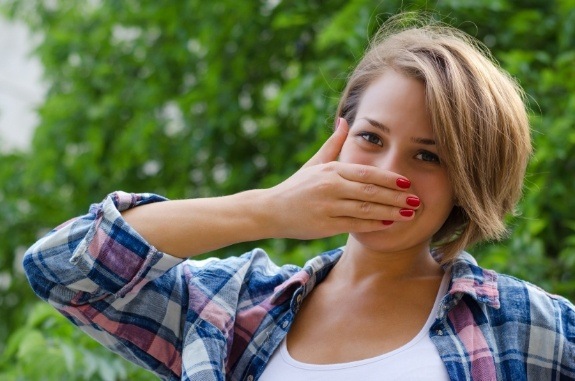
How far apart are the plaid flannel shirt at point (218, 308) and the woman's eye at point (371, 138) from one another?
0.20m

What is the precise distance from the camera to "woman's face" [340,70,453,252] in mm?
1230

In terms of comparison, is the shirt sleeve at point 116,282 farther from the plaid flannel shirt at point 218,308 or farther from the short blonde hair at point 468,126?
the short blonde hair at point 468,126

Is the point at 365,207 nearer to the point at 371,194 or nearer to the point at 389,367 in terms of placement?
the point at 371,194

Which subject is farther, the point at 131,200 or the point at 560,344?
the point at 131,200

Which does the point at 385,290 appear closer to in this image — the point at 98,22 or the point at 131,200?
the point at 131,200

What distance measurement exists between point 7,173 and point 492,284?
7.56ft

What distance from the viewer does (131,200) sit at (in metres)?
1.31

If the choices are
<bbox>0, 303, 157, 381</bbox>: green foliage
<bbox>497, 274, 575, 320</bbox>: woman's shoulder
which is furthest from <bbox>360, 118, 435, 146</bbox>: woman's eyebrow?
<bbox>0, 303, 157, 381</bbox>: green foliage

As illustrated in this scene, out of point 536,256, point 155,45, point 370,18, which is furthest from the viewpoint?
point 155,45

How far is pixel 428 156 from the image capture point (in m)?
1.24

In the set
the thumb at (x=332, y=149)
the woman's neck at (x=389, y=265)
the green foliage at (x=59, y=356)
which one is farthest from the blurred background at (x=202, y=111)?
the thumb at (x=332, y=149)

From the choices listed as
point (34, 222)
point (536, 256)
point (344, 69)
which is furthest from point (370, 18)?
point (34, 222)

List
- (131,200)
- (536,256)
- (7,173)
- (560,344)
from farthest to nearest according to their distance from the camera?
(7,173)
(536,256)
(131,200)
(560,344)

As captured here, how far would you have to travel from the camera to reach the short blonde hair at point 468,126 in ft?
4.03
